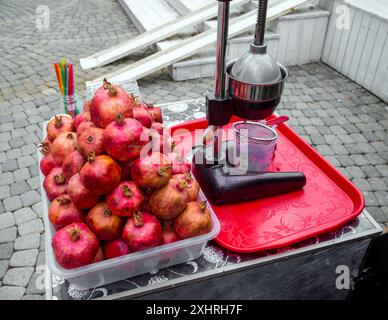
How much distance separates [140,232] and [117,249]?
114 millimetres

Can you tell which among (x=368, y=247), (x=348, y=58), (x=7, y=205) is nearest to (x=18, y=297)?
(x=7, y=205)

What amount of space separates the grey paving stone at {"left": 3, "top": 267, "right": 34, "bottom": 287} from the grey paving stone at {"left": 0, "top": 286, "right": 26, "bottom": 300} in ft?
0.11

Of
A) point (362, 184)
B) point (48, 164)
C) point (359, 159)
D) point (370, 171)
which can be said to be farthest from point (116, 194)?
point (359, 159)

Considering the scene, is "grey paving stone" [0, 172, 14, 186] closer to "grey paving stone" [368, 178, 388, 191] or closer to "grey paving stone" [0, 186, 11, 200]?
"grey paving stone" [0, 186, 11, 200]

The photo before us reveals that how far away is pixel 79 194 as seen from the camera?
1.21 metres

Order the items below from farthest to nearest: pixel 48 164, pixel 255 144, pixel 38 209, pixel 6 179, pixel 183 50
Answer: pixel 183 50 < pixel 6 179 < pixel 38 209 < pixel 255 144 < pixel 48 164

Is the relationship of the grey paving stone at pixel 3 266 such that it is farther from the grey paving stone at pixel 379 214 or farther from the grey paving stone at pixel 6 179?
the grey paving stone at pixel 379 214

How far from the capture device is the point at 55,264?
3.87 ft

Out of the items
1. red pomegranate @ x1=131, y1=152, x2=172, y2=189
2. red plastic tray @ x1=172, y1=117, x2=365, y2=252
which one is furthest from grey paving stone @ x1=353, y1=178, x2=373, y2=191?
red pomegranate @ x1=131, y1=152, x2=172, y2=189

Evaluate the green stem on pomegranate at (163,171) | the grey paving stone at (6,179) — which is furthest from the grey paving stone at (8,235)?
the green stem on pomegranate at (163,171)

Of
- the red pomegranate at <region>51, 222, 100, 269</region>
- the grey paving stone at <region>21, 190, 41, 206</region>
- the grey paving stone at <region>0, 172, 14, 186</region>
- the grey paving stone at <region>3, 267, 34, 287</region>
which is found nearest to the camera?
the red pomegranate at <region>51, 222, 100, 269</region>

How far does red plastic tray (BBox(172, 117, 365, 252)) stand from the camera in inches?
57.4

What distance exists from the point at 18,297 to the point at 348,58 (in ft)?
16.8

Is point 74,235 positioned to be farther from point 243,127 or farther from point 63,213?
point 243,127
